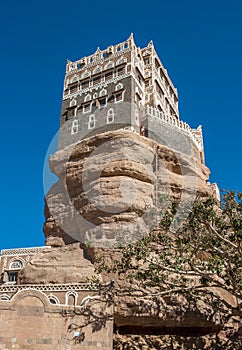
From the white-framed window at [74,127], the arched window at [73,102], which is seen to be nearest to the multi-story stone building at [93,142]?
the white-framed window at [74,127]

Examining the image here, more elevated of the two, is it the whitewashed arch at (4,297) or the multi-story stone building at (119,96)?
the multi-story stone building at (119,96)

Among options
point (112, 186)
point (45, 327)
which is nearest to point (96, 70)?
point (112, 186)

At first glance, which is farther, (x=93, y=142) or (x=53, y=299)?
(x=93, y=142)

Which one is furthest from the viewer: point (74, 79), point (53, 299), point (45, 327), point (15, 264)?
point (74, 79)

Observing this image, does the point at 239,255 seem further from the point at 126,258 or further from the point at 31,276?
the point at 31,276

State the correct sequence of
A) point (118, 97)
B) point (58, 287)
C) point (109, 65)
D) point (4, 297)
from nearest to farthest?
point (58, 287)
point (4, 297)
point (118, 97)
point (109, 65)

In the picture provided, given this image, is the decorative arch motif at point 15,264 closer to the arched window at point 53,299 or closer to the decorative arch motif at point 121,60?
the arched window at point 53,299

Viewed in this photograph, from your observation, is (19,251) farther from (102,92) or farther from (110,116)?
(102,92)

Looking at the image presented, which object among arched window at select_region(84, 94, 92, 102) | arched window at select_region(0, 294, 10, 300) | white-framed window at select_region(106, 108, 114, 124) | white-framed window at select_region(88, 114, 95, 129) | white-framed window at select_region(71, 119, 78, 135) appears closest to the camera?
arched window at select_region(0, 294, 10, 300)

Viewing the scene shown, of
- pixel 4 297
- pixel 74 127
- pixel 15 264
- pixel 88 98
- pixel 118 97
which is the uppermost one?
pixel 88 98

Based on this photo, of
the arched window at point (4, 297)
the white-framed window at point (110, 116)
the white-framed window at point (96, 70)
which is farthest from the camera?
the white-framed window at point (96, 70)

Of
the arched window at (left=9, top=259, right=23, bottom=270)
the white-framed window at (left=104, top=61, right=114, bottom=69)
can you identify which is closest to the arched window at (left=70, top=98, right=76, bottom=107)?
the white-framed window at (left=104, top=61, right=114, bottom=69)

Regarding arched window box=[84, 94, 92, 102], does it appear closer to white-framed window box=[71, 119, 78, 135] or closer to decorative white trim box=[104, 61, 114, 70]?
white-framed window box=[71, 119, 78, 135]

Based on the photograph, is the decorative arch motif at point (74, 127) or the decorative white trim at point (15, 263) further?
the decorative arch motif at point (74, 127)
